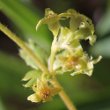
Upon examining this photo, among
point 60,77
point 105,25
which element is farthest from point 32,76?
point 105,25

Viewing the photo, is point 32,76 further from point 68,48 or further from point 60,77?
point 60,77

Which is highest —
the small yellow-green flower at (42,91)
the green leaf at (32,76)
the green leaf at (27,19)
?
the green leaf at (27,19)

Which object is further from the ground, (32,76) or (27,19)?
(27,19)

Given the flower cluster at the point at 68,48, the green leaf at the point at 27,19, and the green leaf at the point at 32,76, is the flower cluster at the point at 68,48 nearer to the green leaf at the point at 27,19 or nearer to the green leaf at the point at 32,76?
the green leaf at the point at 32,76

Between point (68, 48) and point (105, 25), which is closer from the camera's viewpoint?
point (68, 48)

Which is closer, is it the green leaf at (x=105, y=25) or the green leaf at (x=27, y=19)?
the green leaf at (x=27, y=19)

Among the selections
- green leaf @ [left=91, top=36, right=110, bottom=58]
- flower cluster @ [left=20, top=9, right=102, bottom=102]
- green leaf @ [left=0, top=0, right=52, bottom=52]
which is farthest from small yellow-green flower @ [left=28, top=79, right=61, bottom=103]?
green leaf @ [left=91, top=36, right=110, bottom=58]

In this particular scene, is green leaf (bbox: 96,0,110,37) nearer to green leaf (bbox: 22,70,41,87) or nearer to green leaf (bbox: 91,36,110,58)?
green leaf (bbox: 91,36,110,58)

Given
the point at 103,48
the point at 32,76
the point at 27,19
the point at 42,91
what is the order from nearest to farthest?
the point at 42,91 < the point at 32,76 < the point at 27,19 < the point at 103,48

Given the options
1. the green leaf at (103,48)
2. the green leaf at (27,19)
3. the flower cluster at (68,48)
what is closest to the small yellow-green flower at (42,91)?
the flower cluster at (68,48)
